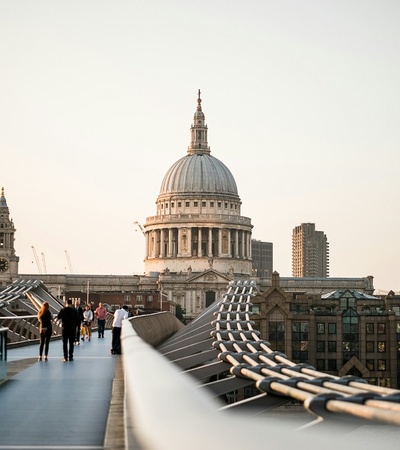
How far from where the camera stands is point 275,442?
3.84 metres

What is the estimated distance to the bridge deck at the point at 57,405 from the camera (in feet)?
35.9

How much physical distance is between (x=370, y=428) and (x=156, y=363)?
40.6 metres

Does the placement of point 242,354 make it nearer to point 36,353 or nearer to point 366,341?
point 36,353

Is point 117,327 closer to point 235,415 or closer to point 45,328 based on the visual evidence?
point 45,328

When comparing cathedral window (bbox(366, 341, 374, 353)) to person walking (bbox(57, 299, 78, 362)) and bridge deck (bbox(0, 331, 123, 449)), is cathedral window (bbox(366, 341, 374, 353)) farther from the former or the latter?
bridge deck (bbox(0, 331, 123, 449))

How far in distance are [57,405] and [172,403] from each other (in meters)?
10.7

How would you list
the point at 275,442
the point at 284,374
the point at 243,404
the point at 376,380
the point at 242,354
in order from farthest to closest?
1. the point at 376,380
2. the point at 242,354
3. the point at 284,374
4. the point at 243,404
5. the point at 275,442

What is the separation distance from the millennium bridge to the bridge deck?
0.01 m

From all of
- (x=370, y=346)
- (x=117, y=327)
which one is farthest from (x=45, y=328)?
(x=370, y=346)

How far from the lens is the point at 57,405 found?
14680 millimetres

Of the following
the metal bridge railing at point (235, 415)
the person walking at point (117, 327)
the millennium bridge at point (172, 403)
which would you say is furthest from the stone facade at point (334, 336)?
the metal bridge railing at point (235, 415)

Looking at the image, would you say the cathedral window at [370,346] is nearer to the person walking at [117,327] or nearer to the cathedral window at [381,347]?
the cathedral window at [381,347]

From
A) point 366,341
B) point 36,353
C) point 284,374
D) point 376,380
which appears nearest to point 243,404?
point 284,374

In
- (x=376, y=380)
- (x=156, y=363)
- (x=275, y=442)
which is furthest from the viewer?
(x=376, y=380)
